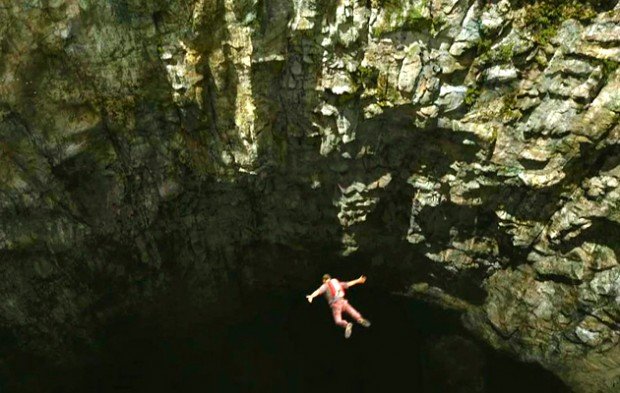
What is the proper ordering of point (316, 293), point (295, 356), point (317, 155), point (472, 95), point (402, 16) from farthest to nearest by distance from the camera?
point (295, 356) → point (317, 155) → point (316, 293) → point (472, 95) → point (402, 16)

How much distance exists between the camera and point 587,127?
11516 mm

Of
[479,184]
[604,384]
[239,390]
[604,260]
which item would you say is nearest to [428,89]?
[479,184]

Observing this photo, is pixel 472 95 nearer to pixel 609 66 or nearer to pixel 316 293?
pixel 609 66

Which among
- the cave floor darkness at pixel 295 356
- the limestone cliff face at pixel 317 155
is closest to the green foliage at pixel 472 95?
the limestone cliff face at pixel 317 155

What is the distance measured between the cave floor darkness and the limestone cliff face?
1085mm

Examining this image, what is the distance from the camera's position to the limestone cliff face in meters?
11.0

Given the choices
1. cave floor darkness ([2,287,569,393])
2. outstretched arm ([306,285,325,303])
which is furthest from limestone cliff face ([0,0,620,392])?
outstretched arm ([306,285,325,303])

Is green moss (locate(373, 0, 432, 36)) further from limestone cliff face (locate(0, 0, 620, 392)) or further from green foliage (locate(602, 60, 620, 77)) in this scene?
green foliage (locate(602, 60, 620, 77))

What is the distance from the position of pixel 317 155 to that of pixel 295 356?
7387mm

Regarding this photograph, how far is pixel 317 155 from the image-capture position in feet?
44.6

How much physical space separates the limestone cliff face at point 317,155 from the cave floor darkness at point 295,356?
1.08m

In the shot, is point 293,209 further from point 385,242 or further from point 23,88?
point 23,88

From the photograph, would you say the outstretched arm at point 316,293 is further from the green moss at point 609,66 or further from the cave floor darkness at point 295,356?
the green moss at point 609,66

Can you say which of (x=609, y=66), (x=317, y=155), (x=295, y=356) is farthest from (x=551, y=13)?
(x=295, y=356)
